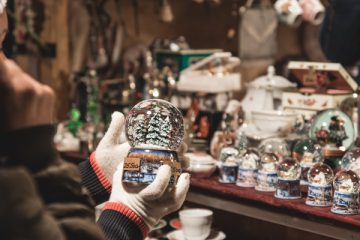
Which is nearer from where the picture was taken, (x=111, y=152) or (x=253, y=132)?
(x=111, y=152)

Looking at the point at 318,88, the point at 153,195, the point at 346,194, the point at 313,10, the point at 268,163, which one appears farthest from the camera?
the point at 313,10

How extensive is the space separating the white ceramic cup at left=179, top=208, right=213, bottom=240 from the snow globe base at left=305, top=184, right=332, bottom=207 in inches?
15.3

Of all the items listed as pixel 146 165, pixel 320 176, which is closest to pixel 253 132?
pixel 320 176

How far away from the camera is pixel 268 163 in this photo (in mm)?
2119

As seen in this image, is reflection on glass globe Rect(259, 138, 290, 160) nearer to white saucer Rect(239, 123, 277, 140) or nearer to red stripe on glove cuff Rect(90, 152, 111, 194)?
white saucer Rect(239, 123, 277, 140)

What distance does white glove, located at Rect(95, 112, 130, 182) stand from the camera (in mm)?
1725

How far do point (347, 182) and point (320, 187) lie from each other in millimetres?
101

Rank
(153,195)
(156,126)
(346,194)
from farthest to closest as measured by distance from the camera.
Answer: (346,194)
(156,126)
(153,195)

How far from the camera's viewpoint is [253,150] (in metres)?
2.26

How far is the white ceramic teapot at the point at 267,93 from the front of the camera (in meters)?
2.68

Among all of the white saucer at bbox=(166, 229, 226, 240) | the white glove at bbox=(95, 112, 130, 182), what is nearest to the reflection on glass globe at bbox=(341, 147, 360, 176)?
the white saucer at bbox=(166, 229, 226, 240)

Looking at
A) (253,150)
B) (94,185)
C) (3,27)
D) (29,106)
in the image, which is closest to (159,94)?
(253,150)

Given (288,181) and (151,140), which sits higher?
(151,140)

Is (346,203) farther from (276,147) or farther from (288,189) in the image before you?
(276,147)
